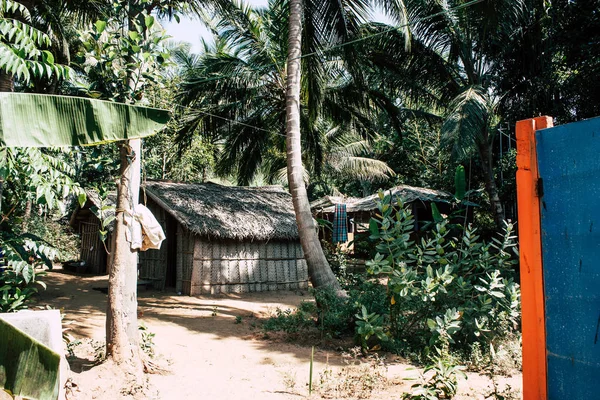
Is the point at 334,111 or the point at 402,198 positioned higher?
the point at 334,111

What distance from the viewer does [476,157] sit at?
17.9 meters

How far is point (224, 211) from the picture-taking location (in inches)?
497

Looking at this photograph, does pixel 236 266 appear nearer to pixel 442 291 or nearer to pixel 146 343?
pixel 146 343

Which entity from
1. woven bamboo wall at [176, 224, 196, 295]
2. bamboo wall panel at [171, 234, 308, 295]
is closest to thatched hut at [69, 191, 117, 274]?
woven bamboo wall at [176, 224, 196, 295]

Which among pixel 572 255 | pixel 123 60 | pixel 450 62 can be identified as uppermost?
pixel 450 62

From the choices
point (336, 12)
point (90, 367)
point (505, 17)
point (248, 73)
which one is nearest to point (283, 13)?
point (336, 12)

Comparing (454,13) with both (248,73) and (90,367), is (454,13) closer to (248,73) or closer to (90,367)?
(248,73)

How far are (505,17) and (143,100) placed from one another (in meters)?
8.00

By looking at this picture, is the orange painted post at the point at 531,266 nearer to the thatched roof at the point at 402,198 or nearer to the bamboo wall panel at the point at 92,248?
the thatched roof at the point at 402,198

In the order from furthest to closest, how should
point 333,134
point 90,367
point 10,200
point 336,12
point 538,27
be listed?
point 333,134 → point 538,27 → point 336,12 → point 10,200 → point 90,367

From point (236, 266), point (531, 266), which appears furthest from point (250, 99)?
point (531, 266)

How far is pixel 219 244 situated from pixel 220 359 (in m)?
5.86

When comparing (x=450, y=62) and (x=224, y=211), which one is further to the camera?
(x=450, y=62)

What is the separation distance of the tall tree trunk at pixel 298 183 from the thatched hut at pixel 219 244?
Result: 13.0 ft
